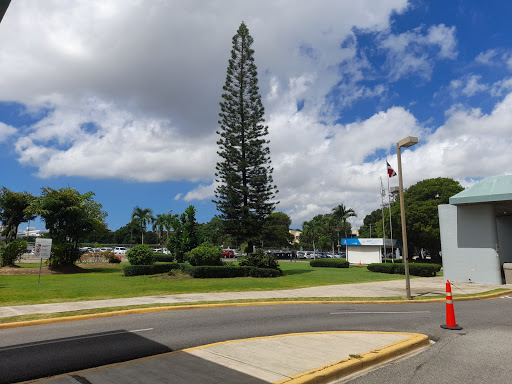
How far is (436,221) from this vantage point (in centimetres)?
5231

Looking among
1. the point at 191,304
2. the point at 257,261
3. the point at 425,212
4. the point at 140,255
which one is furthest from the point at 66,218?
the point at 425,212

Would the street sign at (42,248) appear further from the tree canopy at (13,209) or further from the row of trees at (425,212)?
the row of trees at (425,212)

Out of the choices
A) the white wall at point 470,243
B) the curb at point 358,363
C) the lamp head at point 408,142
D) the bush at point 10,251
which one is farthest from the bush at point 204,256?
the curb at point 358,363

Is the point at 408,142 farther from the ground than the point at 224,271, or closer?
farther from the ground

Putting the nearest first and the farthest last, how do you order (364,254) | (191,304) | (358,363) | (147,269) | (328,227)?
1. (358,363)
2. (191,304)
3. (147,269)
4. (364,254)
5. (328,227)

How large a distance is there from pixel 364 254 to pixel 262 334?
43269 millimetres

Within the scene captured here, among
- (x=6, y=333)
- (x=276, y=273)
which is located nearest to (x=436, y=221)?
(x=276, y=273)

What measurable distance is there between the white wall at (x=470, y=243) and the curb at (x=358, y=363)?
18280 mm

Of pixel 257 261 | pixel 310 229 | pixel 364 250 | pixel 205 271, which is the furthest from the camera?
pixel 310 229

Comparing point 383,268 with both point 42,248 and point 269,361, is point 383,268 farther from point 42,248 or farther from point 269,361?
point 269,361

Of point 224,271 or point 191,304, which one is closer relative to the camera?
point 191,304

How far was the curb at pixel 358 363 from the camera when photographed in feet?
15.9

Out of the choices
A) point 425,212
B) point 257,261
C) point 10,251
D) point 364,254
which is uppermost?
point 425,212

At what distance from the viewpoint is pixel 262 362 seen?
557 centimetres
